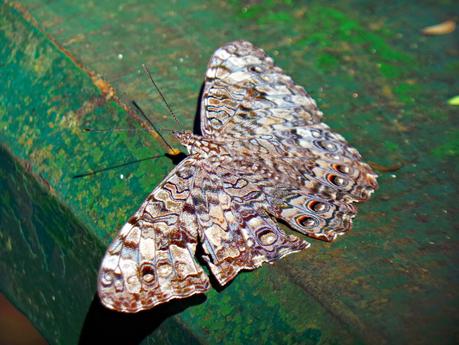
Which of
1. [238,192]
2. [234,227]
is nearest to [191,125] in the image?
[238,192]

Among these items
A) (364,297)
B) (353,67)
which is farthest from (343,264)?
(353,67)

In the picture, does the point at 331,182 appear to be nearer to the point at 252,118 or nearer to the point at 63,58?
the point at 252,118

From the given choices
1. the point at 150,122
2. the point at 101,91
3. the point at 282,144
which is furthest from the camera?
the point at 101,91

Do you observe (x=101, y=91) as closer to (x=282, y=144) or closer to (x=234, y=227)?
(x=282, y=144)

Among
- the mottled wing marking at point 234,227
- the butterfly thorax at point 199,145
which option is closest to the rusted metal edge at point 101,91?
the butterfly thorax at point 199,145

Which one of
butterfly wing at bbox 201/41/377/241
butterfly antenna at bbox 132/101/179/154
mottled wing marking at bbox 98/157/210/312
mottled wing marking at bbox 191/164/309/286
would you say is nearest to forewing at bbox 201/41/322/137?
butterfly wing at bbox 201/41/377/241

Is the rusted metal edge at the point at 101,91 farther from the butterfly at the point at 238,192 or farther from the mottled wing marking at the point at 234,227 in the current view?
the mottled wing marking at the point at 234,227
